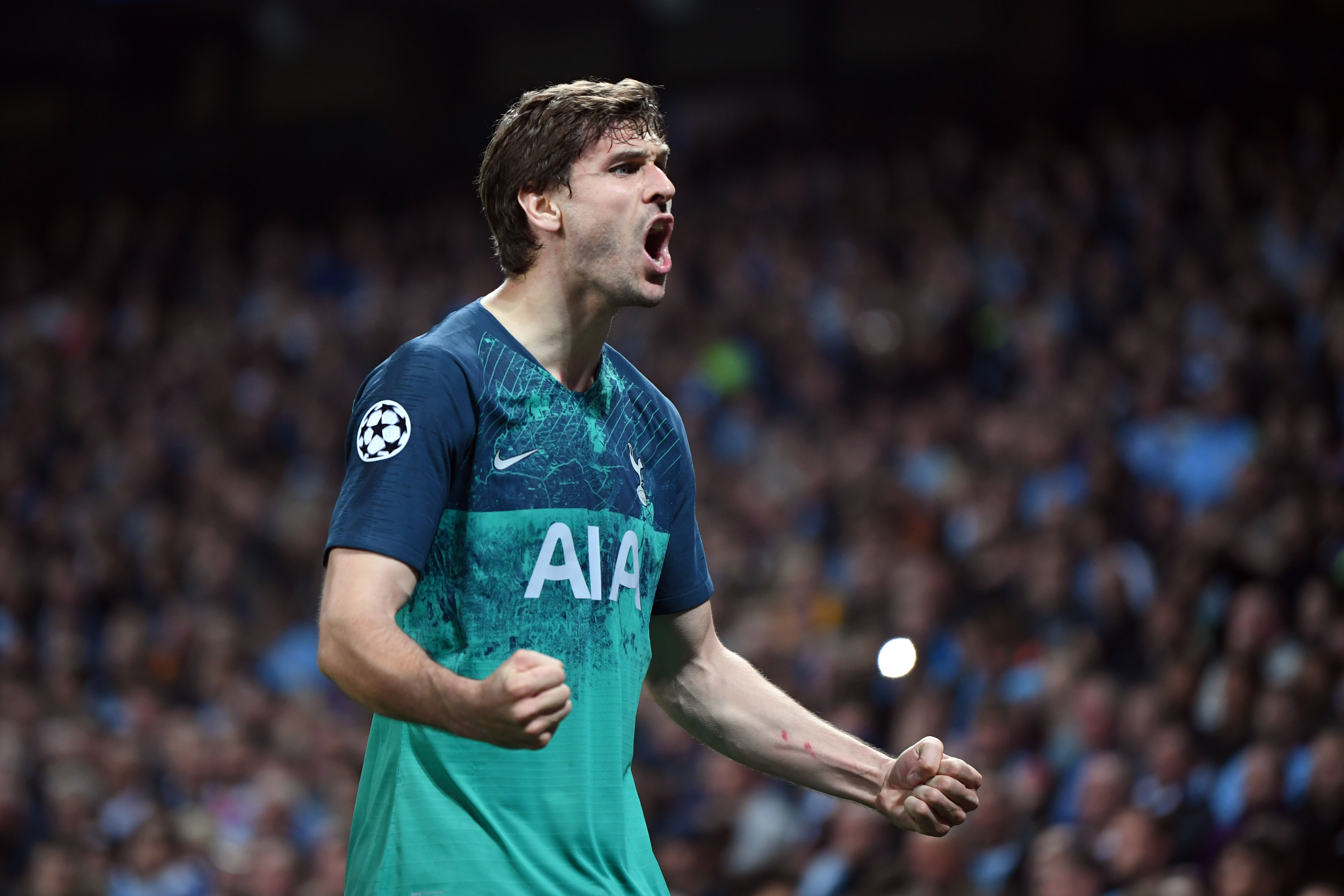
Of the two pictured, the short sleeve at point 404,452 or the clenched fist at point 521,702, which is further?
the short sleeve at point 404,452

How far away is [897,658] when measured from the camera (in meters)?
7.87

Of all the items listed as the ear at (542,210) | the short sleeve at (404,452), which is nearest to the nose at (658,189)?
the ear at (542,210)

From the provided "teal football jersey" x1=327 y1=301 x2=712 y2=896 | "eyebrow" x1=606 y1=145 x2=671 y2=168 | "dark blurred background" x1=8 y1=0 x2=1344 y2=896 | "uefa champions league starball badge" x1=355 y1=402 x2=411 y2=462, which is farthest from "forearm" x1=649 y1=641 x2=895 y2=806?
"dark blurred background" x1=8 y1=0 x2=1344 y2=896

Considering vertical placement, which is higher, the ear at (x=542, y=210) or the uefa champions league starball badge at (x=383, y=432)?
the ear at (x=542, y=210)

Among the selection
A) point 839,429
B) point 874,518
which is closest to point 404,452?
point 874,518

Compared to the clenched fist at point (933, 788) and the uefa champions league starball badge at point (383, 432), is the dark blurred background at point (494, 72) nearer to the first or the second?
the clenched fist at point (933, 788)

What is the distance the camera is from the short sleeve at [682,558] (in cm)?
299

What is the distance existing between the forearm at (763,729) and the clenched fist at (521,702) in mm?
956

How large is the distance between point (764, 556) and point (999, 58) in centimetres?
686

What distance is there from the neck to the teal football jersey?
0.04m

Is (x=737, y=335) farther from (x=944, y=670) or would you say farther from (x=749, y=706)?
(x=749, y=706)

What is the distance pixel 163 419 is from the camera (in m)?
12.9

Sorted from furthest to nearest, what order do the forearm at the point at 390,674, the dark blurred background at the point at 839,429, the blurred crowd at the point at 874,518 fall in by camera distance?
the dark blurred background at the point at 839,429 → the blurred crowd at the point at 874,518 → the forearm at the point at 390,674

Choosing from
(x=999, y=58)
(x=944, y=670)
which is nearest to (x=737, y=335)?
(x=944, y=670)
